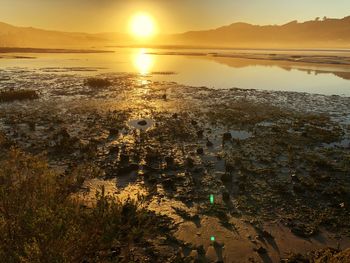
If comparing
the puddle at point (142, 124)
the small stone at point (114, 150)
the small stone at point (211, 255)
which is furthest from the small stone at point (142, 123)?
the small stone at point (211, 255)

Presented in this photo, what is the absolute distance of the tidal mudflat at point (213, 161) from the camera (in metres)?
12.2

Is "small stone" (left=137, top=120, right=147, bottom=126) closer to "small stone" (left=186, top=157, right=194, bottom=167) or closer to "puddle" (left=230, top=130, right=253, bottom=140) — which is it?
"puddle" (left=230, top=130, right=253, bottom=140)

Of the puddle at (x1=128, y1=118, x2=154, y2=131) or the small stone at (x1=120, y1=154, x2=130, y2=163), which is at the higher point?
the puddle at (x1=128, y1=118, x2=154, y2=131)

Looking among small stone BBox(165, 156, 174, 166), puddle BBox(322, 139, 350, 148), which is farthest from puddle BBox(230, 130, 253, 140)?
small stone BBox(165, 156, 174, 166)

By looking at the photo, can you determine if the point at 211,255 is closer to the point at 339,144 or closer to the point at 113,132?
the point at 113,132

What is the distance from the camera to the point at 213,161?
735 inches

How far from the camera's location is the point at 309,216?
1348 cm

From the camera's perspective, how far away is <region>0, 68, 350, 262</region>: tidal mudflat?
1221 cm

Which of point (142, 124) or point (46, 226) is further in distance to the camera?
point (142, 124)

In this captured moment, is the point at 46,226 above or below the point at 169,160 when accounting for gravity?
above

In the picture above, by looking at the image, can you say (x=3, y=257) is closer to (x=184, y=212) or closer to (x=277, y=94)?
(x=184, y=212)

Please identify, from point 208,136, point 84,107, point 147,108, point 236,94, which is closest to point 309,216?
point 208,136

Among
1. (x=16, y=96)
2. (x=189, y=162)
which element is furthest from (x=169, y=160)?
(x=16, y=96)

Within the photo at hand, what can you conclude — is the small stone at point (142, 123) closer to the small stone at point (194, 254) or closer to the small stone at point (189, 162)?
the small stone at point (189, 162)
